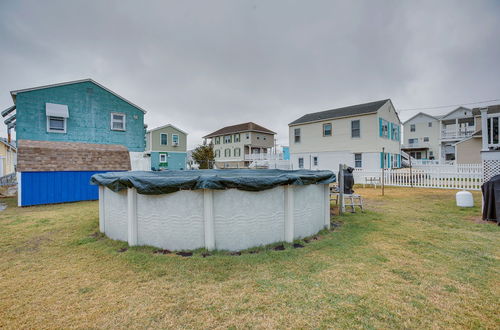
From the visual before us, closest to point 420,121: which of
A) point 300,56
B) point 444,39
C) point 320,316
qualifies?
point 444,39

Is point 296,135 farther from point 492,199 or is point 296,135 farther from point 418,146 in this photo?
point 418,146

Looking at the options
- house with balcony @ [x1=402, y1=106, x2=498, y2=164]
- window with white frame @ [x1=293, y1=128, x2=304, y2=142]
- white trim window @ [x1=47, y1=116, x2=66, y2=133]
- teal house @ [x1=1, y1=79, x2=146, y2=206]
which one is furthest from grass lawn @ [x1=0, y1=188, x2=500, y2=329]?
house with balcony @ [x1=402, y1=106, x2=498, y2=164]

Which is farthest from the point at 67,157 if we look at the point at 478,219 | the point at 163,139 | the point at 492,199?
the point at 163,139

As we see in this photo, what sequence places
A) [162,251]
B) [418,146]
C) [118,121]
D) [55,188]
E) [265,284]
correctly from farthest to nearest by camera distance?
[418,146], [118,121], [55,188], [162,251], [265,284]

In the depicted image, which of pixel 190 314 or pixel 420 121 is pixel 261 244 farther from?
pixel 420 121

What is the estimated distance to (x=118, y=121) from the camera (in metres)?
14.3

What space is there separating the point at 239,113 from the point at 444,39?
1838 centimetres

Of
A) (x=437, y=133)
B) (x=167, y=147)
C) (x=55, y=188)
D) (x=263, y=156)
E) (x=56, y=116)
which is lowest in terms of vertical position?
(x=55, y=188)

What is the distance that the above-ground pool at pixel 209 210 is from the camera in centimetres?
373

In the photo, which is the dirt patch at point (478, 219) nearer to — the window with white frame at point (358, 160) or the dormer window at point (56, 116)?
the window with white frame at point (358, 160)

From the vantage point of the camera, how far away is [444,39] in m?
11.1

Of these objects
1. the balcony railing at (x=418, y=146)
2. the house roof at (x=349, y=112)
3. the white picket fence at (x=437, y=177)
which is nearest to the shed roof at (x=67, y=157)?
the white picket fence at (x=437, y=177)

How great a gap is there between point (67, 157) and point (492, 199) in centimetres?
1564

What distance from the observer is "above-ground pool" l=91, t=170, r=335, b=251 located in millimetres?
3732
